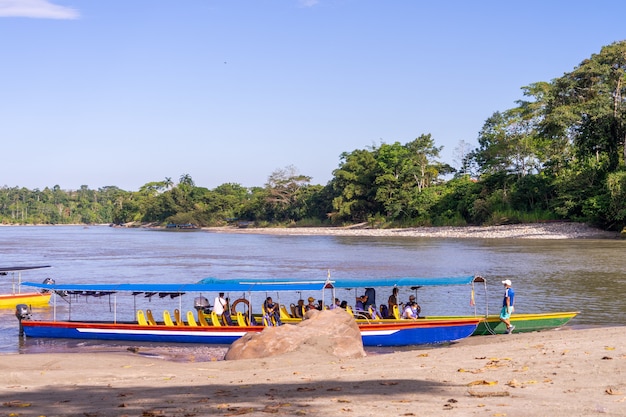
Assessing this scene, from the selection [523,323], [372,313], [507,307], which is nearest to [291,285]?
[372,313]

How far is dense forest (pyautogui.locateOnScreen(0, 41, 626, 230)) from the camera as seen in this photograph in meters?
61.2

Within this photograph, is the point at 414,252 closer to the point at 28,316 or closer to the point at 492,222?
the point at 492,222

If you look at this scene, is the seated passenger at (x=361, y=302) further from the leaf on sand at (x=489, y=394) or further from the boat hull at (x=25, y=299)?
the boat hull at (x=25, y=299)

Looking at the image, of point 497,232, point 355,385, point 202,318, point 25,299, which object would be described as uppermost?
point 497,232

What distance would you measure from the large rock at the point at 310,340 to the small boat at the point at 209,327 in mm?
2985

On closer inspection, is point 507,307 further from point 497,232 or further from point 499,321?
point 497,232

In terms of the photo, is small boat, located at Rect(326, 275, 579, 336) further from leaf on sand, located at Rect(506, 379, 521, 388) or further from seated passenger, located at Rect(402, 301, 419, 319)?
leaf on sand, located at Rect(506, 379, 521, 388)

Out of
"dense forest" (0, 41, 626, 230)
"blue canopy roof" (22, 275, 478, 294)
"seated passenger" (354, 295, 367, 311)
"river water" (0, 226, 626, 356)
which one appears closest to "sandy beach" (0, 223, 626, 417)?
"blue canopy roof" (22, 275, 478, 294)

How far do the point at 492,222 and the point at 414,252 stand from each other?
24.4m

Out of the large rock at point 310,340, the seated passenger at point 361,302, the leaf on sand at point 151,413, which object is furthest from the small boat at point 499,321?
the leaf on sand at point 151,413

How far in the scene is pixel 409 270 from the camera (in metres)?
41.1

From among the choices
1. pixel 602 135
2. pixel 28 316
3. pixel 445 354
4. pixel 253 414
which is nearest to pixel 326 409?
pixel 253 414

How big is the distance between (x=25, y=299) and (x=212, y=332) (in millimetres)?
14206

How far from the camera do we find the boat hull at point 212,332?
61.9 ft
